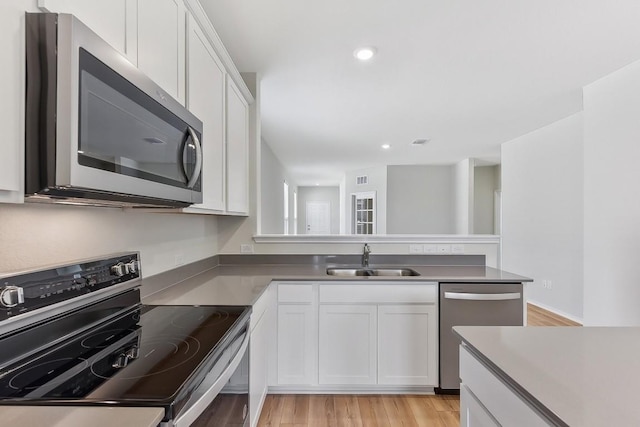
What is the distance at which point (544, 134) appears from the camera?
4.74m

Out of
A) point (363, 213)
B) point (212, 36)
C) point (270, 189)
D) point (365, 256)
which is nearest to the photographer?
point (212, 36)

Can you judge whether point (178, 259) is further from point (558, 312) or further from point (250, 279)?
point (558, 312)

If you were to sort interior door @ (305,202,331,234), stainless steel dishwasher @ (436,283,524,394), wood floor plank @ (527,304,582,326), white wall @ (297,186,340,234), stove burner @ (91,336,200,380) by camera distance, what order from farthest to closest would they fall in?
white wall @ (297,186,340,234)
interior door @ (305,202,331,234)
wood floor plank @ (527,304,582,326)
stainless steel dishwasher @ (436,283,524,394)
stove burner @ (91,336,200,380)

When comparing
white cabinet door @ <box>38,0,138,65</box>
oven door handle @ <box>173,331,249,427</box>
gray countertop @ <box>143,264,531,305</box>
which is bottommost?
oven door handle @ <box>173,331,249,427</box>

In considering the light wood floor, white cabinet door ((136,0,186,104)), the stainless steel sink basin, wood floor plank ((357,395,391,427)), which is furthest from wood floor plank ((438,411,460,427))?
white cabinet door ((136,0,186,104))

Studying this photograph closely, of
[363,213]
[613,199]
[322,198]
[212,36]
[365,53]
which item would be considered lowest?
[363,213]

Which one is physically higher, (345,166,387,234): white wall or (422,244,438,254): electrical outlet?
(345,166,387,234): white wall

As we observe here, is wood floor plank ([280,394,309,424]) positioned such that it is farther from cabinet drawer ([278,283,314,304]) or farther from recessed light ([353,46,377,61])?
recessed light ([353,46,377,61])

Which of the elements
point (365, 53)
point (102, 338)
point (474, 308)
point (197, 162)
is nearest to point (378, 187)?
A: point (365, 53)

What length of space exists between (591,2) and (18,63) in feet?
8.76

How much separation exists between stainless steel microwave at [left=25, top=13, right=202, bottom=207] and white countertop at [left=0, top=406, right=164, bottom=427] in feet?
1.45

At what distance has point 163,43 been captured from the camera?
1227mm

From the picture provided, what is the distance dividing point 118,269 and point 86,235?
18 centimetres

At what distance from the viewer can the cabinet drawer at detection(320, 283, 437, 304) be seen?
89.0 inches
